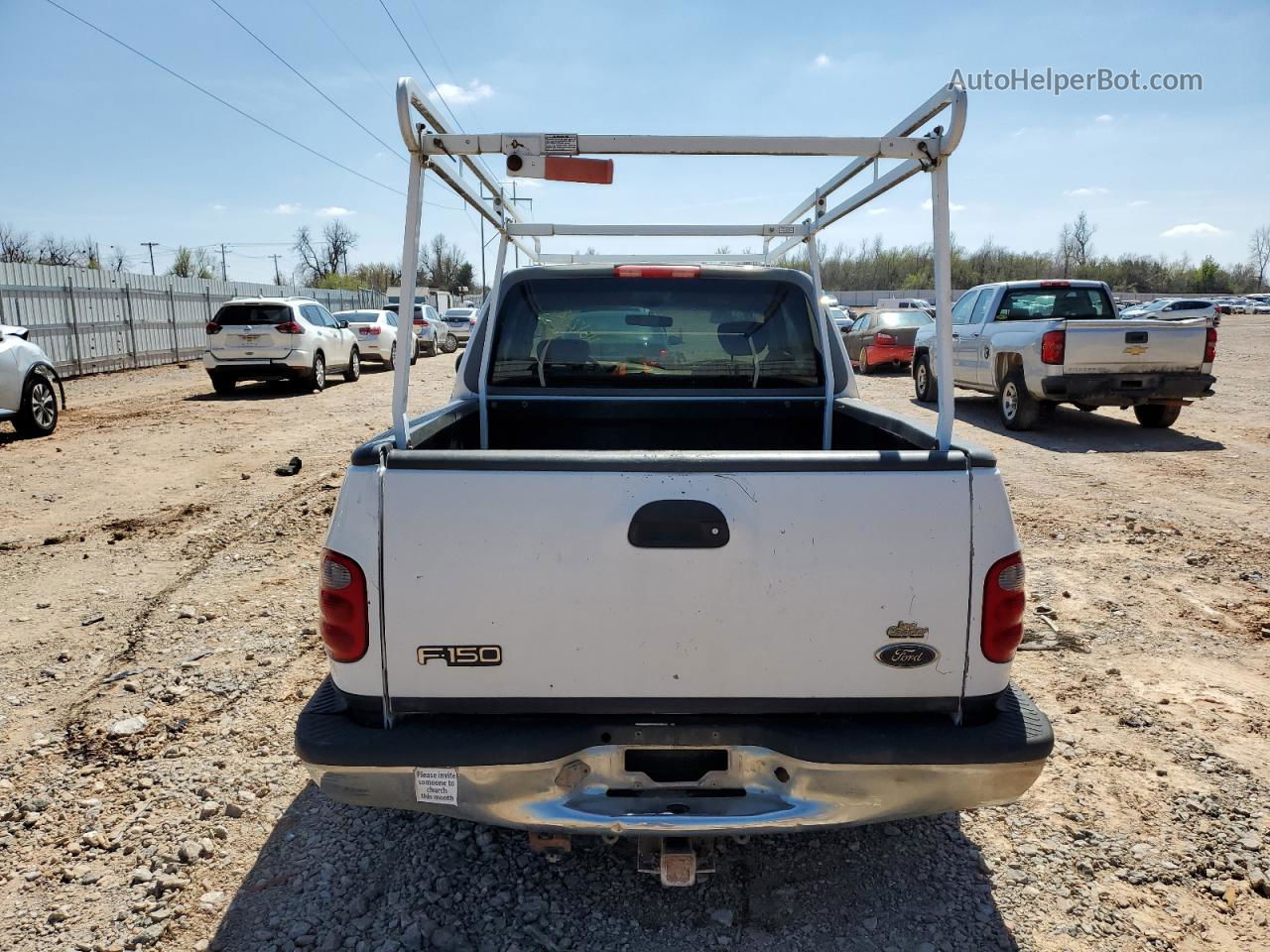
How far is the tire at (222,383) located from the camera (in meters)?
15.3

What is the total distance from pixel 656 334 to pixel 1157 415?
9995 millimetres

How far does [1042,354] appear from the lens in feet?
33.9

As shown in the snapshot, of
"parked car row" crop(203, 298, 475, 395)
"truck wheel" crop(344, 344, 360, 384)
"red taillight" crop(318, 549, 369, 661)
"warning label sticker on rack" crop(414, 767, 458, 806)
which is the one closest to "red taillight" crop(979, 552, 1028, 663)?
"warning label sticker on rack" crop(414, 767, 458, 806)

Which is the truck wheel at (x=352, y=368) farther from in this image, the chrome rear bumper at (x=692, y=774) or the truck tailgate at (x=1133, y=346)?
the chrome rear bumper at (x=692, y=774)

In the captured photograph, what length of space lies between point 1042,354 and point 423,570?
10.2 meters

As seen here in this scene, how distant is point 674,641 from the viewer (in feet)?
6.97

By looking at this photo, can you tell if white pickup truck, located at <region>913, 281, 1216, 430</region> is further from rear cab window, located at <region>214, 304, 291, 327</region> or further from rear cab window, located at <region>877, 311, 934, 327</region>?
rear cab window, located at <region>214, 304, 291, 327</region>

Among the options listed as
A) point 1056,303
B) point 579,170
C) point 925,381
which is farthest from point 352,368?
point 579,170

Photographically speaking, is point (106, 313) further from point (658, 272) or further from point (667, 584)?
point (667, 584)

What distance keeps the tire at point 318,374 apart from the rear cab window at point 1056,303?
481 inches

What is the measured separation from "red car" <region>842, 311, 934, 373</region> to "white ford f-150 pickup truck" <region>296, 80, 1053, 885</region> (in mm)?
17836

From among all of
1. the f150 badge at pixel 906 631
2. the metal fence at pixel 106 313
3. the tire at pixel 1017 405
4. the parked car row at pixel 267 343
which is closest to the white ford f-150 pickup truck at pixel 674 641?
the f150 badge at pixel 906 631

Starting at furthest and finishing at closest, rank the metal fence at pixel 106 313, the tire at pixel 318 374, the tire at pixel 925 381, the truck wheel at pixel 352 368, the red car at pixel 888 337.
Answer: the red car at pixel 888 337 < the truck wheel at pixel 352 368 < the metal fence at pixel 106 313 < the tire at pixel 318 374 < the tire at pixel 925 381

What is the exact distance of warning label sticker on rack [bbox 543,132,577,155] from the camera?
256 cm
